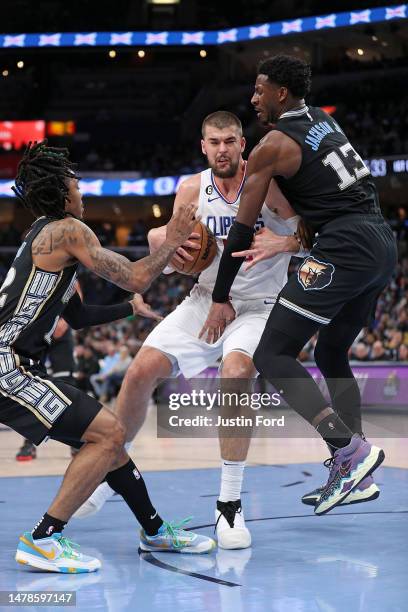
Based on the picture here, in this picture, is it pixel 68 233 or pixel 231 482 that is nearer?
pixel 68 233

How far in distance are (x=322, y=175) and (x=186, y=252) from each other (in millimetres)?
986

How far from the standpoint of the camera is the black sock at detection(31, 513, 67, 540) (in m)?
4.27

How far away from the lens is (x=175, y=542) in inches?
185

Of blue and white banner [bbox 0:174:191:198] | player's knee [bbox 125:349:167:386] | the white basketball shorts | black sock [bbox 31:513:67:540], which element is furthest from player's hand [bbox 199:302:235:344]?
blue and white banner [bbox 0:174:191:198]

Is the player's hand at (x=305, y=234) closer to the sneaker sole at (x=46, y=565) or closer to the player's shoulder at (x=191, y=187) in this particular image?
the player's shoulder at (x=191, y=187)

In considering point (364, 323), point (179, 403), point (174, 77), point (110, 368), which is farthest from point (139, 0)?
point (364, 323)

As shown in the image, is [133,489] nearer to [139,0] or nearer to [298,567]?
[298,567]

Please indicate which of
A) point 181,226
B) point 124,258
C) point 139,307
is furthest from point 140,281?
point 139,307

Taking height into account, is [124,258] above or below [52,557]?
above

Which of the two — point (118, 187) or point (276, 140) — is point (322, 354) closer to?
point (276, 140)

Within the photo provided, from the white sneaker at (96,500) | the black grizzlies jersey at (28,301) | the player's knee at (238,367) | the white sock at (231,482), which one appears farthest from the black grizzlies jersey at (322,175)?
the white sneaker at (96,500)

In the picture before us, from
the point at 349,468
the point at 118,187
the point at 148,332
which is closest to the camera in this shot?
the point at 349,468

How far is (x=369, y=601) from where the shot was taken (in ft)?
11.9

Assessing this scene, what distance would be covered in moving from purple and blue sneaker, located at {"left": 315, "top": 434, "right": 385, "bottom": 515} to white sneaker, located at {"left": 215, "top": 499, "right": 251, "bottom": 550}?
1.57ft
